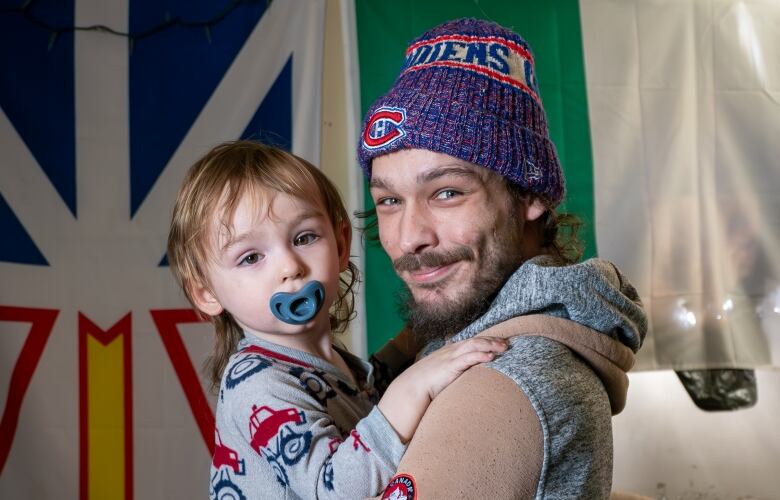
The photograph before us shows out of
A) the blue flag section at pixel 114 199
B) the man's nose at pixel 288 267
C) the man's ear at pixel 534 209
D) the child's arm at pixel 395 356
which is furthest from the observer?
the blue flag section at pixel 114 199

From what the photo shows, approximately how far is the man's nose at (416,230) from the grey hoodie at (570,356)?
0.15 meters

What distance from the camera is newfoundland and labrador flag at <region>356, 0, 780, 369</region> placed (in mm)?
2949

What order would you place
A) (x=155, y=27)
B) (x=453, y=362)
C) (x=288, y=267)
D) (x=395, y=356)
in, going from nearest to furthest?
1. (x=453, y=362)
2. (x=288, y=267)
3. (x=395, y=356)
4. (x=155, y=27)

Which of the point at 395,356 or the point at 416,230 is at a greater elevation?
the point at 416,230

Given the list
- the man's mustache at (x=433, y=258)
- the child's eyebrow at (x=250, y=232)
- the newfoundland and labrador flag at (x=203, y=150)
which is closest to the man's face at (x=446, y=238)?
the man's mustache at (x=433, y=258)

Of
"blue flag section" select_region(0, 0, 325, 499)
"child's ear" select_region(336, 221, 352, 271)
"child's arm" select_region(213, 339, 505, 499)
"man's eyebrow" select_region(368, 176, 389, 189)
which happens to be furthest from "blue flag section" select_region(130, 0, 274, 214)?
"child's arm" select_region(213, 339, 505, 499)

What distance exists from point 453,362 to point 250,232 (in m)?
0.39

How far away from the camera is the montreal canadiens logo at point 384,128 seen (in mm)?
1334

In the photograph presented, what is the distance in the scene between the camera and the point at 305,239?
1344 millimetres

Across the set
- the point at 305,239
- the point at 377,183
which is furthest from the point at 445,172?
the point at 305,239

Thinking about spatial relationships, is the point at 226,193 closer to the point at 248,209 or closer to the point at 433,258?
the point at 248,209

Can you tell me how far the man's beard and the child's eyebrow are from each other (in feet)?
0.47

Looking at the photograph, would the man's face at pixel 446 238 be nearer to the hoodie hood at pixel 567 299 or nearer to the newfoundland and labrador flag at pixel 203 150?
the hoodie hood at pixel 567 299

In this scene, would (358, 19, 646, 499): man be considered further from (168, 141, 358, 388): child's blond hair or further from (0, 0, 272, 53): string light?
(0, 0, 272, 53): string light
